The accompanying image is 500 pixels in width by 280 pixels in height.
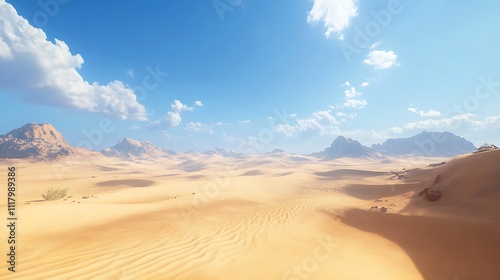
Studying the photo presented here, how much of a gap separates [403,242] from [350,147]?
132m

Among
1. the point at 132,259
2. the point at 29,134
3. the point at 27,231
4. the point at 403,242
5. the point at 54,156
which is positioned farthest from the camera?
the point at 29,134

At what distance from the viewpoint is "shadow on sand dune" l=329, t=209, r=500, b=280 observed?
207 inches

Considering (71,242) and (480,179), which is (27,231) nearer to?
(71,242)

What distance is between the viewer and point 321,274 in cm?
471

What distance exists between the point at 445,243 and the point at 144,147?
164641 mm

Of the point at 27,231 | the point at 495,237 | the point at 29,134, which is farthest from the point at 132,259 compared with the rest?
the point at 29,134

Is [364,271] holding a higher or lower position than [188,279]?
lower

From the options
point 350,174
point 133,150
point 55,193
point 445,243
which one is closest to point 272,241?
point 445,243

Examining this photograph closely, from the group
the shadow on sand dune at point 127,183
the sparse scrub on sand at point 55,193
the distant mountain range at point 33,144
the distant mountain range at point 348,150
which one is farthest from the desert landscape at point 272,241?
the distant mountain range at point 348,150

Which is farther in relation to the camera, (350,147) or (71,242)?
(350,147)

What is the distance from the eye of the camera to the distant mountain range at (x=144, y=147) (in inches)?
2825

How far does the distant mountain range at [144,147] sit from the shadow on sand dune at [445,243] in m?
93.9

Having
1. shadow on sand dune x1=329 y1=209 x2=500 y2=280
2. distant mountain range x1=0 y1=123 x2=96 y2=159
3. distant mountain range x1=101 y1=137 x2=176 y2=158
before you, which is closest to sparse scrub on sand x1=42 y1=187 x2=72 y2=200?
shadow on sand dune x1=329 y1=209 x2=500 y2=280

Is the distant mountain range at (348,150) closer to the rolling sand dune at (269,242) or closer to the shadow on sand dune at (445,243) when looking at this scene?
the rolling sand dune at (269,242)
